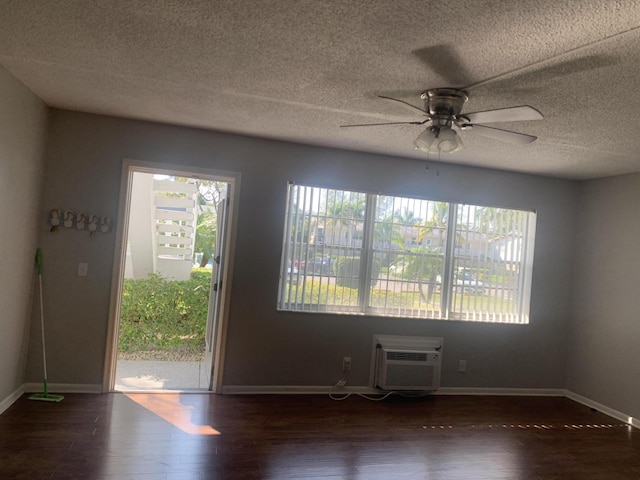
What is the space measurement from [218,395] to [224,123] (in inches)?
92.2

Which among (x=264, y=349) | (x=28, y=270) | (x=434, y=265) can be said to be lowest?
(x=264, y=349)

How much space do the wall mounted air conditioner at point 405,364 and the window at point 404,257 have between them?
0.93 ft

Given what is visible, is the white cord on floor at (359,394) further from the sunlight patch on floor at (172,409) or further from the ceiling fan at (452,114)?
the ceiling fan at (452,114)

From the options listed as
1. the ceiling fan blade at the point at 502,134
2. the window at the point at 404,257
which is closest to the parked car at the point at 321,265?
the window at the point at 404,257

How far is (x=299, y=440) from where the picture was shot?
10.3ft

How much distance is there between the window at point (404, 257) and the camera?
13.6ft

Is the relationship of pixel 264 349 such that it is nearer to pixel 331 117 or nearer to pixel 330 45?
pixel 331 117

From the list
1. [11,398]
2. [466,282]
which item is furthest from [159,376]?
[466,282]

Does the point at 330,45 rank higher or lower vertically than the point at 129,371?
higher

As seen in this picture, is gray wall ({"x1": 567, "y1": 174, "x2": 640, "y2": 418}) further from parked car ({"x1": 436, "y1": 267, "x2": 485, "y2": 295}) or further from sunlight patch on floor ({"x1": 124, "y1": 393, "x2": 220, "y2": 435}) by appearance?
sunlight patch on floor ({"x1": 124, "y1": 393, "x2": 220, "y2": 435})

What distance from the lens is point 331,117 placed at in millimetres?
3234

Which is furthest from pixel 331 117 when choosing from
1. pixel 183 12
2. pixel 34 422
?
pixel 34 422

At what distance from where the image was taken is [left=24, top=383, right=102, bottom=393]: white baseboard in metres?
3.59

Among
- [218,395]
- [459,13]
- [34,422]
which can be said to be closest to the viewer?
[459,13]
